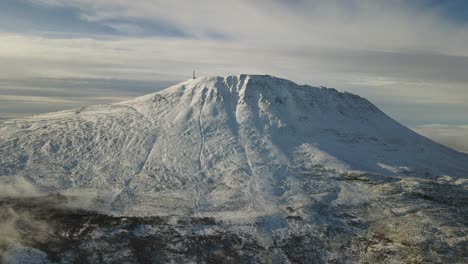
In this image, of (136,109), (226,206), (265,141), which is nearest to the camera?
(226,206)

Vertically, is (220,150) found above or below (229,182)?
above

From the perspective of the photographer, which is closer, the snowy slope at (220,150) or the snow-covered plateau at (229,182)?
the snow-covered plateau at (229,182)

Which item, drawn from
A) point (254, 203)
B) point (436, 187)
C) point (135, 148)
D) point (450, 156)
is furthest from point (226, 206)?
point (450, 156)

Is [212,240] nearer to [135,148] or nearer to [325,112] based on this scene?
[135,148]

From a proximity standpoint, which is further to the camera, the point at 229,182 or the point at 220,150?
the point at 220,150
